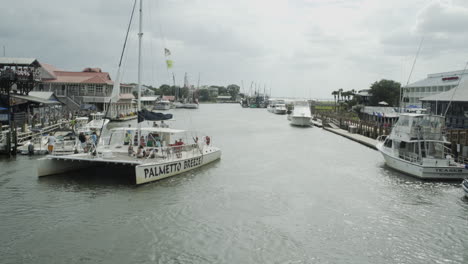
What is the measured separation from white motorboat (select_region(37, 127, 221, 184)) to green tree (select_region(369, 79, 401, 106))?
74.0 meters

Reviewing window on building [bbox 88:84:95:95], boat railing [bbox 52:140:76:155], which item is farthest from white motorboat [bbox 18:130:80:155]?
window on building [bbox 88:84:95:95]

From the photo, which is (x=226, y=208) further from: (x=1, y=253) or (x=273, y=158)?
(x=273, y=158)

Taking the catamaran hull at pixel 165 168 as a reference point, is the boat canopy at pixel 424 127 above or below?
above

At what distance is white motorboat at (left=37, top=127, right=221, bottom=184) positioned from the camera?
19297mm

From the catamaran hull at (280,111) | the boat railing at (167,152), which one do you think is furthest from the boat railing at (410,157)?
the catamaran hull at (280,111)

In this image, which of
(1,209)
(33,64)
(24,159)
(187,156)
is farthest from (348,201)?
(33,64)

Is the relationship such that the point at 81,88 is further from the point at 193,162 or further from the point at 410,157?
the point at 410,157

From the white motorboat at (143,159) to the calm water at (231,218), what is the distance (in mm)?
583

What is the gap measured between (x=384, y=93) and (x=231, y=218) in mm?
81867

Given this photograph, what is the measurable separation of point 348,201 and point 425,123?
9021 mm

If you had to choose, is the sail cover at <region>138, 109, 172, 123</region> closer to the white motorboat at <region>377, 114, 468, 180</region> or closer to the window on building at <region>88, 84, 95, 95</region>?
the white motorboat at <region>377, 114, 468, 180</region>

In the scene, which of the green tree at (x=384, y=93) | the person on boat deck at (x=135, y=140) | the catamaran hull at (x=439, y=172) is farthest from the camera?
the green tree at (x=384, y=93)

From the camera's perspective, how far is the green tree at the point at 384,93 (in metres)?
87.8

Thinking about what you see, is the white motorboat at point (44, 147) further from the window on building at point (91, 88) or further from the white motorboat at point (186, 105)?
the white motorboat at point (186, 105)
